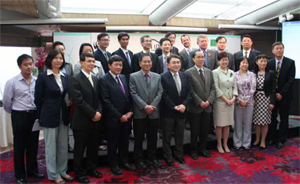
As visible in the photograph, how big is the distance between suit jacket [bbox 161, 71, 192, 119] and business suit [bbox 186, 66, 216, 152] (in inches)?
7.7

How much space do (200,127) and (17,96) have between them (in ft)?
8.19

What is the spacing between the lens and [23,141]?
2.80 meters

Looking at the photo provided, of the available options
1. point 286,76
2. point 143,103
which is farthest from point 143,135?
point 286,76

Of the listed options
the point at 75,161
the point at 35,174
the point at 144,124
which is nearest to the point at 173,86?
the point at 144,124

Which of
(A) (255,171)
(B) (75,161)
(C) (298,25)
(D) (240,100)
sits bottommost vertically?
(A) (255,171)

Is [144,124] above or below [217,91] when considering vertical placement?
below

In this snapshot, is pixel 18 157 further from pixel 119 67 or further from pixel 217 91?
Result: pixel 217 91

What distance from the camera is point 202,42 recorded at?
4.05 meters

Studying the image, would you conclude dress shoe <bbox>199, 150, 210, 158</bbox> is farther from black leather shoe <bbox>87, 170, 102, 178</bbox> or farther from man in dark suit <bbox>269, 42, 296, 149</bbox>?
black leather shoe <bbox>87, 170, 102, 178</bbox>

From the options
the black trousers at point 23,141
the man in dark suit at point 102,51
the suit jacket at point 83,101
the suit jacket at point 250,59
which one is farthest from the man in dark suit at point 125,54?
the suit jacket at point 250,59

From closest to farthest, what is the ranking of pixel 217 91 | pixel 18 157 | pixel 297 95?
pixel 18 157
pixel 217 91
pixel 297 95

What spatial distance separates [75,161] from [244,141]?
2694 mm

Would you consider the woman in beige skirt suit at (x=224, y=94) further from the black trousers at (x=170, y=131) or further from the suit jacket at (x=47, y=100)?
the suit jacket at (x=47, y=100)

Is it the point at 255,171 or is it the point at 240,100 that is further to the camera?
the point at 240,100
